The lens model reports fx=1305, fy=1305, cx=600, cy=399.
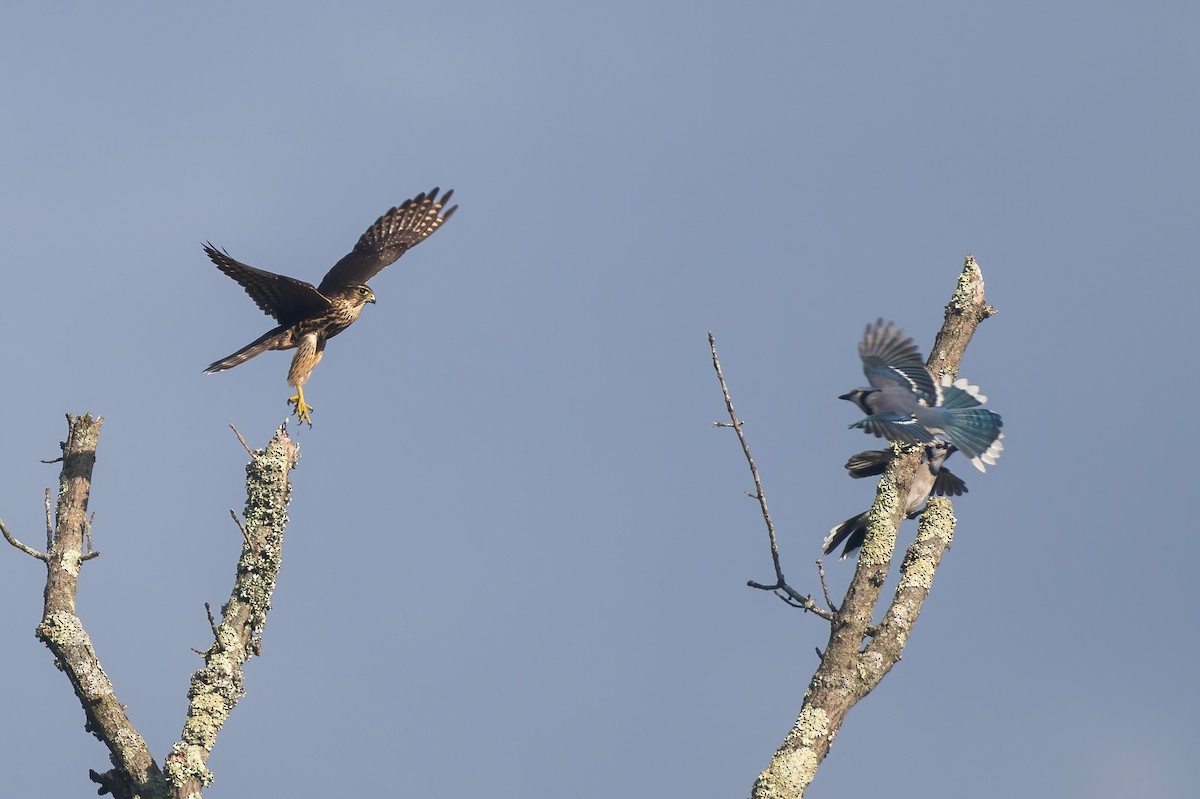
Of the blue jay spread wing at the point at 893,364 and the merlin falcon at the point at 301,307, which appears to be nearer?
the blue jay spread wing at the point at 893,364

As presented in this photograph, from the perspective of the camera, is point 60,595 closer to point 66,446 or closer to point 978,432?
point 66,446

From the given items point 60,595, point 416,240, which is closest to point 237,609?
point 60,595

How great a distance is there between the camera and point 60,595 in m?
6.64

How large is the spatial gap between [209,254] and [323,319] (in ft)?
3.83

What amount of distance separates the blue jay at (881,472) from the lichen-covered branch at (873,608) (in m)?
0.19

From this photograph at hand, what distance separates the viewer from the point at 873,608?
671 centimetres

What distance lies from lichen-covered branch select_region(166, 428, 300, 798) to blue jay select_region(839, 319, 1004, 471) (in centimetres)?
330

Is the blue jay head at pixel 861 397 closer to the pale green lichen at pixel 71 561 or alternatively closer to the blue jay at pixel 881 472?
the blue jay at pixel 881 472

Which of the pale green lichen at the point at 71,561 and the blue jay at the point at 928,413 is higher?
the blue jay at the point at 928,413

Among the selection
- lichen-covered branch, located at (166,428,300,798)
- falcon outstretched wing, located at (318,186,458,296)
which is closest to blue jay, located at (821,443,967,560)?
lichen-covered branch, located at (166,428,300,798)

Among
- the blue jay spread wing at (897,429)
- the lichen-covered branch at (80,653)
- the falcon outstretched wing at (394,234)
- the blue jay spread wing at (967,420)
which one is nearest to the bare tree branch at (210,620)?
the lichen-covered branch at (80,653)

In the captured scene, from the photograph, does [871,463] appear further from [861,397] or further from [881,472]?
[861,397]

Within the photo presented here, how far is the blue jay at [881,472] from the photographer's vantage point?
7702 mm

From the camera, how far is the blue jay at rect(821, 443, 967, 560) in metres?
7.70
